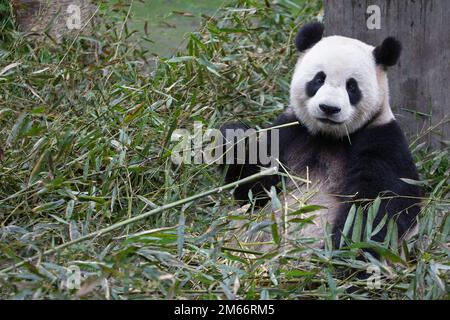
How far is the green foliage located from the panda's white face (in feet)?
1.61

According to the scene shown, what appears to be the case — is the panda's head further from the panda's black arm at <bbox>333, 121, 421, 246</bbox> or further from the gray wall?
the gray wall

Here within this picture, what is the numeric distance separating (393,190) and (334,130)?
48cm

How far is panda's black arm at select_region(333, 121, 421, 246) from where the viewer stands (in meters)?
4.11

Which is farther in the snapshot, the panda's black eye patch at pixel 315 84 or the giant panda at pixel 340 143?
the panda's black eye patch at pixel 315 84

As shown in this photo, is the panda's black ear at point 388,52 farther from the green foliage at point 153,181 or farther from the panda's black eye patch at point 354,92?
the green foliage at point 153,181

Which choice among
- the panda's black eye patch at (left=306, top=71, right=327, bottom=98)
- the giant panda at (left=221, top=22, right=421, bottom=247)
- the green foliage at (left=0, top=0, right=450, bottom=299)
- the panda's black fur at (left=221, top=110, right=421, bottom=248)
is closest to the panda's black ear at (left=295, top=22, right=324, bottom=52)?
the giant panda at (left=221, top=22, right=421, bottom=247)

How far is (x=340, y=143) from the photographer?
448 cm

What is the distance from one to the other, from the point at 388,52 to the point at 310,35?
0.43 m

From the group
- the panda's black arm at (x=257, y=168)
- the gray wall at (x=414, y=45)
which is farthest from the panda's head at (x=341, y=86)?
the gray wall at (x=414, y=45)

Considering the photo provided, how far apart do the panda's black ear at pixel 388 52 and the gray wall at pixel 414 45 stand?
0.77m

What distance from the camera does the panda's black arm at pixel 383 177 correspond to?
411 cm

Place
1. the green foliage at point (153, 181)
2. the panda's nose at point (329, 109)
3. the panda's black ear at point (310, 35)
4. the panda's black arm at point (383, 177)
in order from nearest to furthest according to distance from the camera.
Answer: the green foliage at point (153, 181), the panda's black arm at point (383, 177), the panda's nose at point (329, 109), the panda's black ear at point (310, 35)

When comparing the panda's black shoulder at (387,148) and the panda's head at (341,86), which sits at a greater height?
the panda's head at (341,86)
